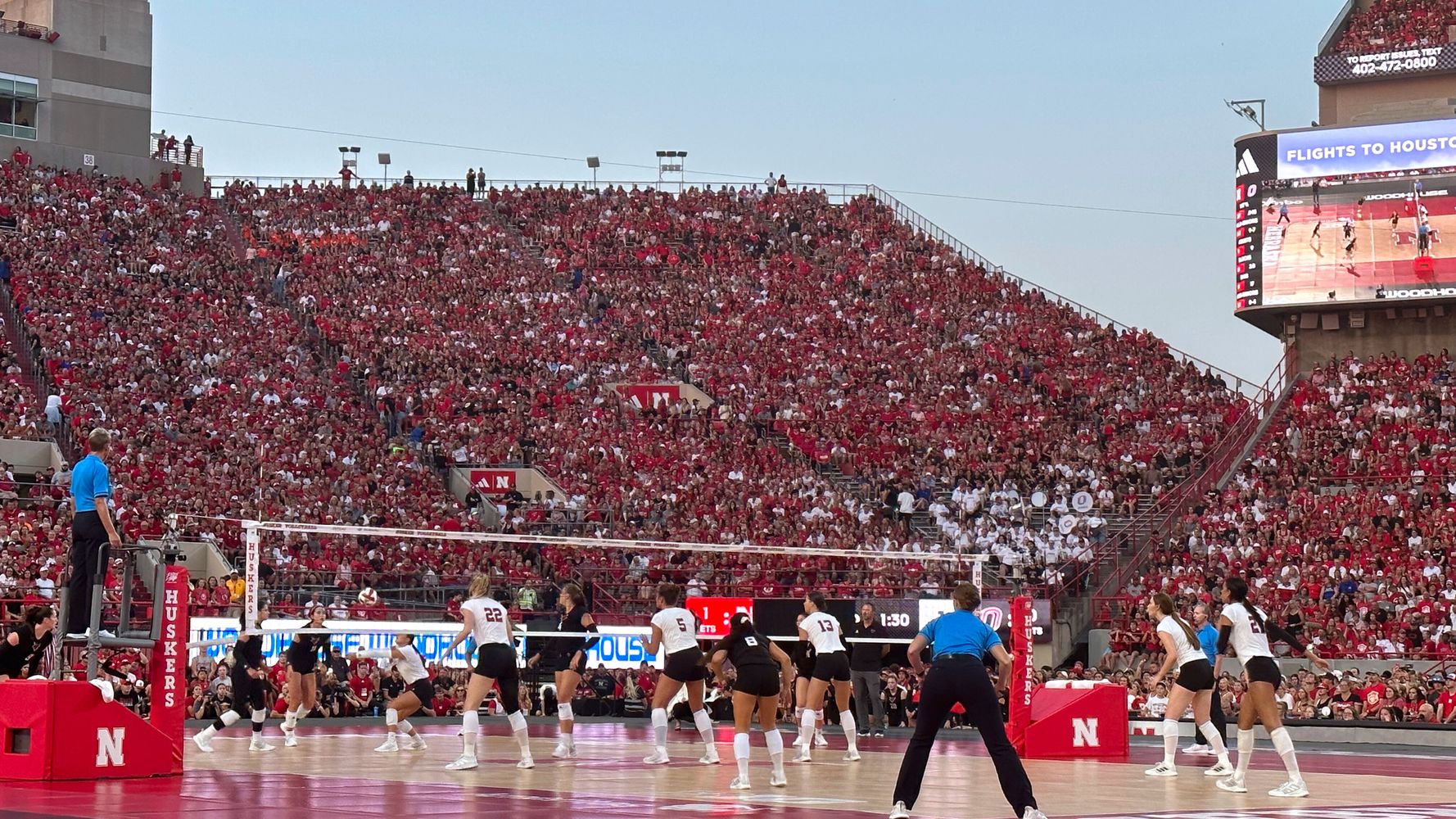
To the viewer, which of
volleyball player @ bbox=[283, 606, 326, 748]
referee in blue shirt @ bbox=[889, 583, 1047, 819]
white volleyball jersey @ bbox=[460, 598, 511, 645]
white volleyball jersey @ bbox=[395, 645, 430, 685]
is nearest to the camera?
referee in blue shirt @ bbox=[889, 583, 1047, 819]

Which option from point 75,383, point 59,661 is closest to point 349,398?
point 75,383

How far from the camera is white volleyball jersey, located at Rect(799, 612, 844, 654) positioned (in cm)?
2248

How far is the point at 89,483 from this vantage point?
16.8 m

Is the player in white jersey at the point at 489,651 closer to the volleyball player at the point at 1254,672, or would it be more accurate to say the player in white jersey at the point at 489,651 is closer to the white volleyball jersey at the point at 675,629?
the white volleyball jersey at the point at 675,629

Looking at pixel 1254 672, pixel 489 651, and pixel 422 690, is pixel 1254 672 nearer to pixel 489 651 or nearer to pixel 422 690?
pixel 489 651

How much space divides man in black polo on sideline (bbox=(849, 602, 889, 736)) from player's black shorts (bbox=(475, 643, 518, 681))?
7237mm

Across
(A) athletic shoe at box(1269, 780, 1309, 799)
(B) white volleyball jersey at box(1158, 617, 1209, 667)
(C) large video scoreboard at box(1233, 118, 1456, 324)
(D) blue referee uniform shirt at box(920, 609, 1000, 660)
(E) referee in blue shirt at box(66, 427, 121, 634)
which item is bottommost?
(A) athletic shoe at box(1269, 780, 1309, 799)

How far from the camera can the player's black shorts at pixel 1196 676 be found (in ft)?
65.7

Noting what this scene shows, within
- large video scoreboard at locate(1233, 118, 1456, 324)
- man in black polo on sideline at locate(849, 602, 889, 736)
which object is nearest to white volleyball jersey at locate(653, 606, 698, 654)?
man in black polo on sideline at locate(849, 602, 889, 736)

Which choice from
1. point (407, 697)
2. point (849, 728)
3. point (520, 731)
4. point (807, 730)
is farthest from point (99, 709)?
point (849, 728)

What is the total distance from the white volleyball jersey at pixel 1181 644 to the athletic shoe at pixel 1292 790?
275 centimetres

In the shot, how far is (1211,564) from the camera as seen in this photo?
40.6m

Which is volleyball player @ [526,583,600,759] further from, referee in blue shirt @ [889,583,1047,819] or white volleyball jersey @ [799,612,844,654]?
referee in blue shirt @ [889,583,1047,819]

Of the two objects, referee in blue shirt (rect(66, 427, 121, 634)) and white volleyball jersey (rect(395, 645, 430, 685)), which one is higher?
referee in blue shirt (rect(66, 427, 121, 634))
